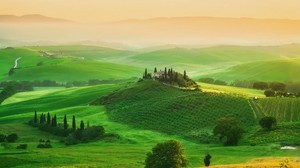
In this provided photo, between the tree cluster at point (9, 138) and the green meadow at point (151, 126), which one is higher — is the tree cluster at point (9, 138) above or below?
below

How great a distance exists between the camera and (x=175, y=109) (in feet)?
492

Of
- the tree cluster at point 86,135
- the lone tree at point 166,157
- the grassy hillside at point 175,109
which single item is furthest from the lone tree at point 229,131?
the lone tree at point 166,157

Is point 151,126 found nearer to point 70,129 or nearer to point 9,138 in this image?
point 70,129

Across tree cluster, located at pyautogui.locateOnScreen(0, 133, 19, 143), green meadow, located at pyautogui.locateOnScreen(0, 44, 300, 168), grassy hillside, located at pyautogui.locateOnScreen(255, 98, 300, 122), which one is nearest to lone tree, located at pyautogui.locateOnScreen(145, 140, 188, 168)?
green meadow, located at pyautogui.locateOnScreen(0, 44, 300, 168)

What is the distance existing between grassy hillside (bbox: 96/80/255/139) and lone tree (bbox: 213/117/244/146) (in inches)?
356

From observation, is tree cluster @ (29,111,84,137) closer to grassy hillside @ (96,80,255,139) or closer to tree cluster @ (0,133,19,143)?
grassy hillside @ (96,80,255,139)

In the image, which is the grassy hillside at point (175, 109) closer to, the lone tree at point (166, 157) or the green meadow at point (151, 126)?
the green meadow at point (151, 126)

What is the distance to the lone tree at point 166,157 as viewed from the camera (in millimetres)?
66662

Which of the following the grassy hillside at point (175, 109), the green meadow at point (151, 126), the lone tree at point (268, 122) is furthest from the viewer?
the grassy hillside at point (175, 109)

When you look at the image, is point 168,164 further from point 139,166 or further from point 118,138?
point 118,138

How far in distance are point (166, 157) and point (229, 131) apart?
45.1m

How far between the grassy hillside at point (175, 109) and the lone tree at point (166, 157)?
54.3 metres

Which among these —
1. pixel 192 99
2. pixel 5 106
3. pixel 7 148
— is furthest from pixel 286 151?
pixel 5 106

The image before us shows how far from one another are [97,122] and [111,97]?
124 feet
